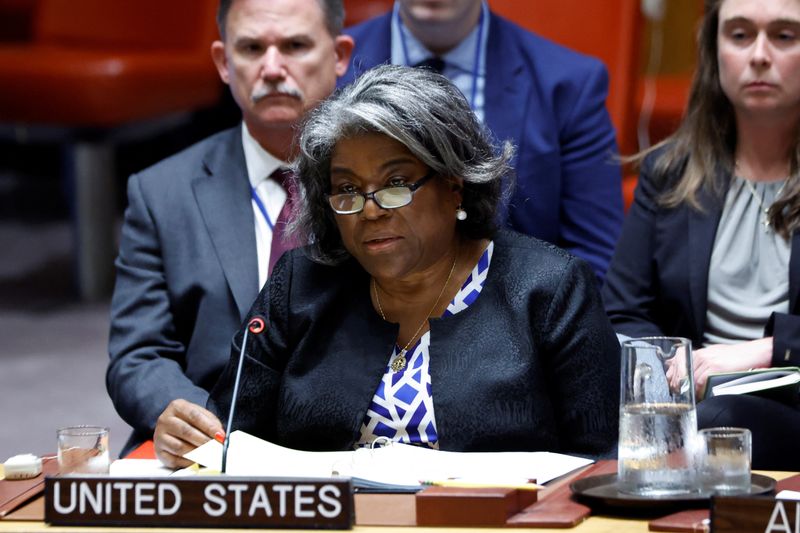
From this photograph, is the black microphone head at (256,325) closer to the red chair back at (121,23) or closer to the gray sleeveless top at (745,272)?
the gray sleeveless top at (745,272)

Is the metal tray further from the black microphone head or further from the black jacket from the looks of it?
the black microphone head

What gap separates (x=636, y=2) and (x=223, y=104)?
7.37ft

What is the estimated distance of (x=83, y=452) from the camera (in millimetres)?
2059

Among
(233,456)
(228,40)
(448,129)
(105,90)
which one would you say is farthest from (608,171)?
(105,90)

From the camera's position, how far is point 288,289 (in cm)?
249

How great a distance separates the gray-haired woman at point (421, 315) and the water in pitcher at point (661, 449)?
448 mm

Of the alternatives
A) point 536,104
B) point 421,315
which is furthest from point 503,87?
point 421,315

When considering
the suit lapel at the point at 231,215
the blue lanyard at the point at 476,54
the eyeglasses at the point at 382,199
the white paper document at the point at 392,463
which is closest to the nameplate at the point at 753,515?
the white paper document at the point at 392,463

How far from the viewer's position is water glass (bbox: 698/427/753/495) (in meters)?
1.82

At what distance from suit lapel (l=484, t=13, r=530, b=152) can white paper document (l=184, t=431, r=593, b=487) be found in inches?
51.9

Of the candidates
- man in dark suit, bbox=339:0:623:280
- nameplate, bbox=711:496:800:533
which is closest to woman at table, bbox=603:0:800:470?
man in dark suit, bbox=339:0:623:280

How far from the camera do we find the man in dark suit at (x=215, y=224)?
287 cm

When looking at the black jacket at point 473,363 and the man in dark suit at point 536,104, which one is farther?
the man in dark suit at point 536,104

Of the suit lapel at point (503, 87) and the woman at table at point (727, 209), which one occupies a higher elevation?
the suit lapel at point (503, 87)
